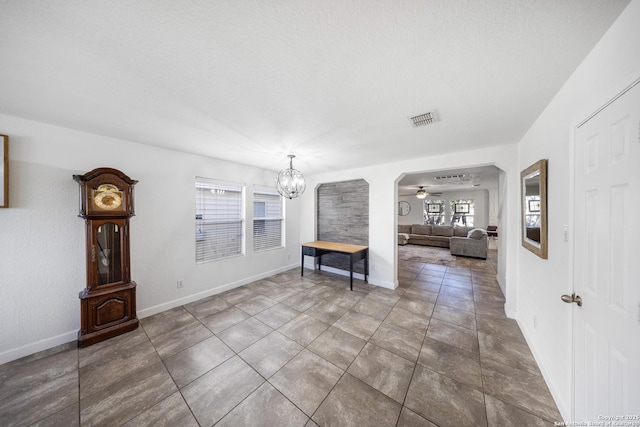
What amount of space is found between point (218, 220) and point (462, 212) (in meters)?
10.8

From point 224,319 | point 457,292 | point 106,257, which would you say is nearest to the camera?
point 106,257

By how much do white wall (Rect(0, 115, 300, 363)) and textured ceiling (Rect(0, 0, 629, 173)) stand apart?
1.11 ft

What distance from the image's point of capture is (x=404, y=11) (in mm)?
960

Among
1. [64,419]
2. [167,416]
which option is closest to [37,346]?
[64,419]

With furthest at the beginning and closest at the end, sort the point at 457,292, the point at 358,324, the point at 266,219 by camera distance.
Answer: the point at 266,219
the point at 457,292
the point at 358,324

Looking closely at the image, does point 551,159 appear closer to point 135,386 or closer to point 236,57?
point 236,57

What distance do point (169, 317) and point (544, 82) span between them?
469cm

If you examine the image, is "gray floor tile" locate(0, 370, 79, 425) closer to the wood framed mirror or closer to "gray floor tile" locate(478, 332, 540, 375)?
"gray floor tile" locate(478, 332, 540, 375)

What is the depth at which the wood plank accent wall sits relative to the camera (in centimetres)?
438

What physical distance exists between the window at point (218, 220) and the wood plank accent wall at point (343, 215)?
1958 millimetres

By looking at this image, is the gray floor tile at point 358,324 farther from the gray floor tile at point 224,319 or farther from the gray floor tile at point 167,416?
the gray floor tile at point 167,416

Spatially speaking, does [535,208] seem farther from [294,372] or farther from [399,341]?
[294,372]

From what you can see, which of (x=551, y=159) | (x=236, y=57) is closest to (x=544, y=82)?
(x=551, y=159)

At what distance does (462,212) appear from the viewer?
388 inches
